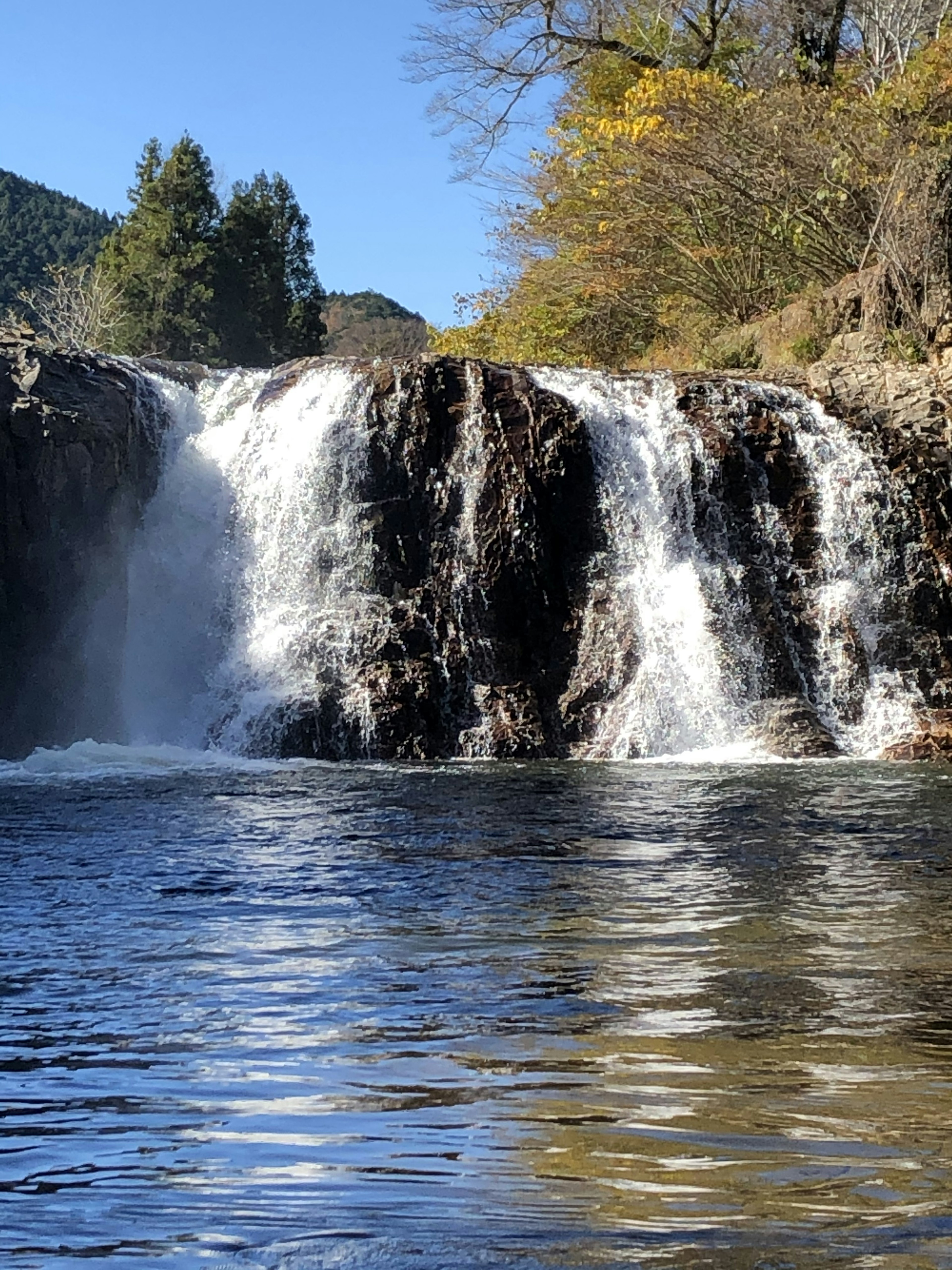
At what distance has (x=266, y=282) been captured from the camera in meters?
57.5

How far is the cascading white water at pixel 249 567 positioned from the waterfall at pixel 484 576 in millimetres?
28

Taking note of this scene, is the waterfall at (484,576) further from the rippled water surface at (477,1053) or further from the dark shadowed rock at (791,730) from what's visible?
the rippled water surface at (477,1053)

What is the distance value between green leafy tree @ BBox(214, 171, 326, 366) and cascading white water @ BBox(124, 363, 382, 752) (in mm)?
36554

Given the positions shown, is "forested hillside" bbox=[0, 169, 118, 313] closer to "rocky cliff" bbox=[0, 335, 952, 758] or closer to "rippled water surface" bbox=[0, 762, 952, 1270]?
"rocky cliff" bbox=[0, 335, 952, 758]

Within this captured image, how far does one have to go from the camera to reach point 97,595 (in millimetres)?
18016

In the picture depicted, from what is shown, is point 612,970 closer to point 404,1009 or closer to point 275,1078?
point 404,1009

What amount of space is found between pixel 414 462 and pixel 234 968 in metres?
13.5

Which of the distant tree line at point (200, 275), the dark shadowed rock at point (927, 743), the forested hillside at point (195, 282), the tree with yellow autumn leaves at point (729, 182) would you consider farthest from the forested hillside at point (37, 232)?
the dark shadowed rock at point (927, 743)

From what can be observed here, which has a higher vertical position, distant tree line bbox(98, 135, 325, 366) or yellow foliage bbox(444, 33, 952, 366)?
distant tree line bbox(98, 135, 325, 366)

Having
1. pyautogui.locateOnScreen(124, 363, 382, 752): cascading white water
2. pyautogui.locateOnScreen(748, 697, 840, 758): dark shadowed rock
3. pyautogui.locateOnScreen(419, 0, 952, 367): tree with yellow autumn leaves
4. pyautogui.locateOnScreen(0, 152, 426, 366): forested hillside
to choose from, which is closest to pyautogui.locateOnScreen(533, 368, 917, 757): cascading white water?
pyautogui.locateOnScreen(748, 697, 840, 758): dark shadowed rock

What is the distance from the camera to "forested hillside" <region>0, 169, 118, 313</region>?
244 feet

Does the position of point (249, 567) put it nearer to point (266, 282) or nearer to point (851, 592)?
point (851, 592)

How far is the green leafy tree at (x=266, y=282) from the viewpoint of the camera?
55625mm

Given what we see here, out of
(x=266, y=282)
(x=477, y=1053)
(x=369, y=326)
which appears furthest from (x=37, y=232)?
(x=477, y=1053)
